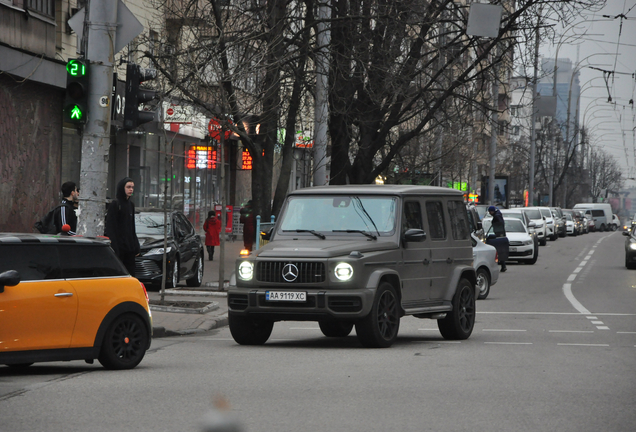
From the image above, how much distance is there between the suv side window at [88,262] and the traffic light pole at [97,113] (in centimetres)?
305

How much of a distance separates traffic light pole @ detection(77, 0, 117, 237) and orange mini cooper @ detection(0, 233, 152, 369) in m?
3.07

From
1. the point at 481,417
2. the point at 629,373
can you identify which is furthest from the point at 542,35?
the point at 481,417

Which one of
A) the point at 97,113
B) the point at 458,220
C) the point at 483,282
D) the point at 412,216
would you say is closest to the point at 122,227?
the point at 97,113

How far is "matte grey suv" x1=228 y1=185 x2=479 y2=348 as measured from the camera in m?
11.2

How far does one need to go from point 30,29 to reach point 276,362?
44.5 feet

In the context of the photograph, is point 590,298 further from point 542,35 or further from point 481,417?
point 481,417

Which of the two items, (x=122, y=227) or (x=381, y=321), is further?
(x=122, y=227)

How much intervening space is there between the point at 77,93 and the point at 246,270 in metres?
2.89

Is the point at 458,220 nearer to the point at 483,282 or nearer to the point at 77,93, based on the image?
the point at 77,93

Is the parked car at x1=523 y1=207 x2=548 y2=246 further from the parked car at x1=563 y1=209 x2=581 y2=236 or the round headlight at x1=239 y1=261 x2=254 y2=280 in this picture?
the round headlight at x1=239 y1=261 x2=254 y2=280

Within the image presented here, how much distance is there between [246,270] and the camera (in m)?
11.6

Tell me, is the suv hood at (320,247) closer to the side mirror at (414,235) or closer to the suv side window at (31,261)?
the side mirror at (414,235)

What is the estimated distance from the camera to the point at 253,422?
6852mm

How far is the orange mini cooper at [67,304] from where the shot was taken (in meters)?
8.83
